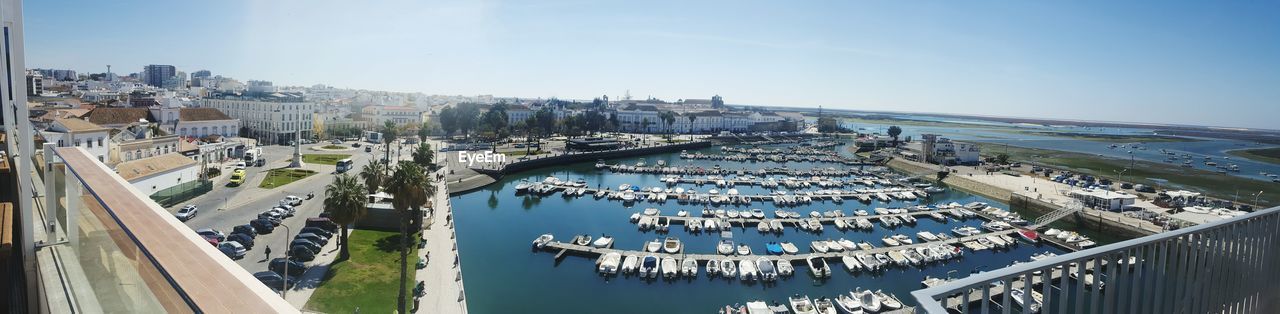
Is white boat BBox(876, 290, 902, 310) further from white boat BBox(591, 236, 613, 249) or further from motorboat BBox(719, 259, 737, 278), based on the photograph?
white boat BBox(591, 236, 613, 249)

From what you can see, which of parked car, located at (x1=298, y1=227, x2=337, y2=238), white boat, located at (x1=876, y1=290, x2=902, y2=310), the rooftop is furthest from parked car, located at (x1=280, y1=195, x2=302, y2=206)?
white boat, located at (x1=876, y1=290, x2=902, y2=310)

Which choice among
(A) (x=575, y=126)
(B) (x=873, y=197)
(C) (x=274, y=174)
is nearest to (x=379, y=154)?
(C) (x=274, y=174)

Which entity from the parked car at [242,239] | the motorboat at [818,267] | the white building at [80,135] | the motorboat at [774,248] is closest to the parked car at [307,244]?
the parked car at [242,239]

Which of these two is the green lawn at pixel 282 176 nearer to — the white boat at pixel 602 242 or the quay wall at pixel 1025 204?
the white boat at pixel 602 242

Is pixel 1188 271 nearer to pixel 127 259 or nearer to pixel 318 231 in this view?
pixel 127 259

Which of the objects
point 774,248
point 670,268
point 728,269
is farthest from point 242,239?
point 774,248

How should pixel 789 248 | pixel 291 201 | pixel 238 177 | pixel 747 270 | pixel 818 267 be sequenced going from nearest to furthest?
1. pixel 747 270
2. pixel 818 267
3. pixel 789 248
4. pixel 291 201
5. pixel 238 177

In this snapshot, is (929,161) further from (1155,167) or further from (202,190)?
(202,190)
